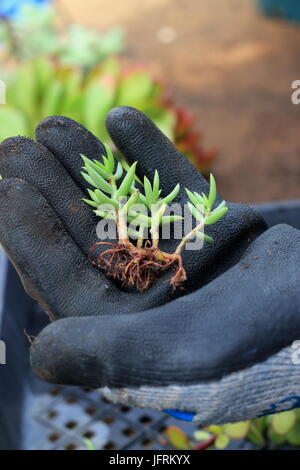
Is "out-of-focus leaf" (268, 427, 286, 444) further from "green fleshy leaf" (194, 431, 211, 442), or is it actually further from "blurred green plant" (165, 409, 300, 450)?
"green fleshy leaf" (194, 431, 211, 442)

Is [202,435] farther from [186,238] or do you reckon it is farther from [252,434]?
[186,238]

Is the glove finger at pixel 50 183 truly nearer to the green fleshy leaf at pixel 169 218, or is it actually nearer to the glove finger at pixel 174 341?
the green fleshy leaf at pixel 169 218

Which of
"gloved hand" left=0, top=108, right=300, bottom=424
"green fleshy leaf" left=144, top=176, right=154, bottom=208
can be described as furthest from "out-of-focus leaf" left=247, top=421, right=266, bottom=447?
"green fleshy leaf" left=144, top=176, right=154, bottom=208

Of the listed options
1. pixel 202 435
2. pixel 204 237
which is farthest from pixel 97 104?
pixel 204 237

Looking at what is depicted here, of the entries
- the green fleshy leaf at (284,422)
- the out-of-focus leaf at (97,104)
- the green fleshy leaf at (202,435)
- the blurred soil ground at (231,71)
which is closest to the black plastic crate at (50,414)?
the green fleshy leaf at (202,435)
